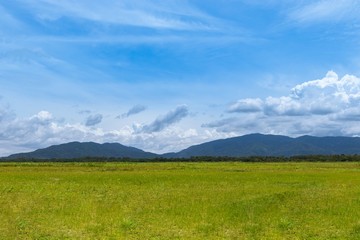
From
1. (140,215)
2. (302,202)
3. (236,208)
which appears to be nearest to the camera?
(140,215)

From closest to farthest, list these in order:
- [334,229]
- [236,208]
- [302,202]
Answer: [334,229] → [236,208] → [302,202]

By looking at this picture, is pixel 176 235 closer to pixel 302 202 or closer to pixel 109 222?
pixel 109 222

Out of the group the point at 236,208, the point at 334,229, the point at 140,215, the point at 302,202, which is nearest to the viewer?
the point at 334,229

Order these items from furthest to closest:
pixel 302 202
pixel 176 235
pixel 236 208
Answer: pixel 302 202 → pixel 236 208 → pixel 176 235

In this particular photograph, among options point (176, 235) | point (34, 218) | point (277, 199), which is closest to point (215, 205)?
point (277, 199)

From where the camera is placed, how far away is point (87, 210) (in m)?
27.1

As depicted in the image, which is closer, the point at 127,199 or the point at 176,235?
the point at 176,235

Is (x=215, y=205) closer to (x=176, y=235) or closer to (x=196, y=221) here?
(x=196, y=221)

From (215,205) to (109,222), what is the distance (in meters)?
8.97

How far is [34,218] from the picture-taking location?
2430 centimetres

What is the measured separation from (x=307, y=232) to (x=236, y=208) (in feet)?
25.2

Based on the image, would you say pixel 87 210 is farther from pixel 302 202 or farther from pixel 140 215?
pixel 302 202

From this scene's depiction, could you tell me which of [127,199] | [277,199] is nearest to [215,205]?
[277,199]

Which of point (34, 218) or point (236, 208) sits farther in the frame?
point (236, 208)
